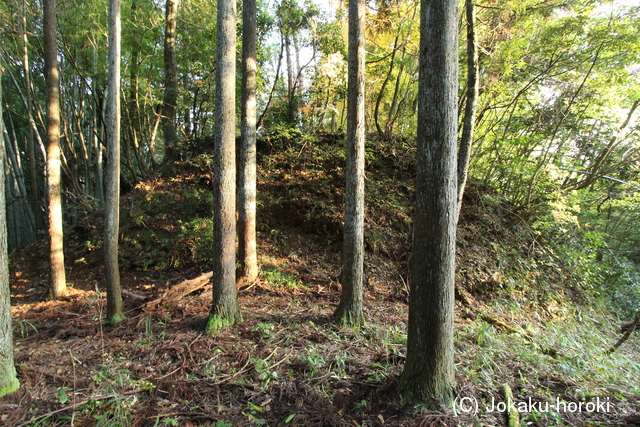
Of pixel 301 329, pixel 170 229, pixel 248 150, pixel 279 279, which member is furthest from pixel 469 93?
pixel 170 229

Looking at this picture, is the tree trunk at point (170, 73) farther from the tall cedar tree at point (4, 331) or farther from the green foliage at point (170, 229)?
the tall cedar tree at point (4, 331)

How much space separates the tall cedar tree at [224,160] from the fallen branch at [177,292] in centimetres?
185

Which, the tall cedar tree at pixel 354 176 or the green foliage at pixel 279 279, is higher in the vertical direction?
the tall cedar tree at pixel 354 176

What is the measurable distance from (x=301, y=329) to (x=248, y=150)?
12.7 feet

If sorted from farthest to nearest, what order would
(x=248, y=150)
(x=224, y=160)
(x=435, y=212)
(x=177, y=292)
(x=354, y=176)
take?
1. (x=248, y=150)
2. (x=177, y=292)
3. (x=354, y=176)
4. (x=224, y=160)
5. (x=435, y=212)

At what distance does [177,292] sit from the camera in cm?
632

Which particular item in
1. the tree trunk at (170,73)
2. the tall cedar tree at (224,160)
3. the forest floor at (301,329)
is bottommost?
the forest floor at (301,329)

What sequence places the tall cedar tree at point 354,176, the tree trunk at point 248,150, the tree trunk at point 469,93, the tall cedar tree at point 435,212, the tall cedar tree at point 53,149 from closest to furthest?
the tall cedar tree at point 435,212 → the tall cedar tree at point 354,176 → the tree trunk at point 469,93 → the tree trunk at point 248,150 → the tall cedar tree at point 53,149

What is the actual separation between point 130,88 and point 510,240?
13.9 meters

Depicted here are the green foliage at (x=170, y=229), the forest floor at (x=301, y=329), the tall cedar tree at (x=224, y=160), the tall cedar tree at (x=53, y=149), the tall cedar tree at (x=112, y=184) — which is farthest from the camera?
the green foliage at (x=170, y=229)

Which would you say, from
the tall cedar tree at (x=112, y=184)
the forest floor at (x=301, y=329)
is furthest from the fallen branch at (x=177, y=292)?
the tall cedar tree at (x=112, y=184)

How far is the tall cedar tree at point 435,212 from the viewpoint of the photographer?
283cm

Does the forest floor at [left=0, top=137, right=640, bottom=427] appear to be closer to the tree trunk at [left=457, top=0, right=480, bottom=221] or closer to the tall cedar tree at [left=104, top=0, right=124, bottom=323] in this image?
the tall cedar tree at [left=104, top=0, right=124, bottom=323]

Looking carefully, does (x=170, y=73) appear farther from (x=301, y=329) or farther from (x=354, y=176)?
(x=301, y=329)
